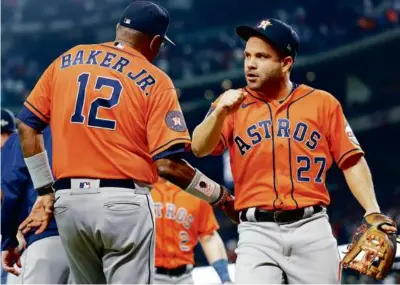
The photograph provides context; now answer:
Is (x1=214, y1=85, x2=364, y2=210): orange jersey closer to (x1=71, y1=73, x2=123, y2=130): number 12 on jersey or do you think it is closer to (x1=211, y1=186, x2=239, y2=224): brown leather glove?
(x1=211, y1=186, x2=239, y2=224): brown leather glove

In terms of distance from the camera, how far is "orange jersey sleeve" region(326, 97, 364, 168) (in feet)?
12.5

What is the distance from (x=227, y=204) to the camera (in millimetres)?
3947

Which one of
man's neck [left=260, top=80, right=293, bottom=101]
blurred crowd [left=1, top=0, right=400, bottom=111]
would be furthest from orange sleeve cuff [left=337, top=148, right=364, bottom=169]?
blurred crowd [left=1, top=0, right=400, bottom=111]

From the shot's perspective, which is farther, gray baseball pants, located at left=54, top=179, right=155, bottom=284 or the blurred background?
the blurred background

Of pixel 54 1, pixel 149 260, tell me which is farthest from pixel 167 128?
pixel 54 1

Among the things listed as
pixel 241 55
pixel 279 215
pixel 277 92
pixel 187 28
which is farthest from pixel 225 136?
pixel 187 28

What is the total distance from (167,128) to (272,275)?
0.83 m

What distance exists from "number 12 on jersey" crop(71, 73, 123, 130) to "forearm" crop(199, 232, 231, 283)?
9.80 feet

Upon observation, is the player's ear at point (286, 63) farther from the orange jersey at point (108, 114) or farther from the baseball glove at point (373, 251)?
the baseball glove at point (373, 251)

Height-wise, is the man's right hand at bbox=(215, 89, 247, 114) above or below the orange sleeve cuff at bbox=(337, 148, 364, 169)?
above

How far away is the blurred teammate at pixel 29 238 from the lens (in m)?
4.70

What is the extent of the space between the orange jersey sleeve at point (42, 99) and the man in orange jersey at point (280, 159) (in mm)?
731

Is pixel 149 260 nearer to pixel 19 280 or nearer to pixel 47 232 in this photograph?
pixel 47 232

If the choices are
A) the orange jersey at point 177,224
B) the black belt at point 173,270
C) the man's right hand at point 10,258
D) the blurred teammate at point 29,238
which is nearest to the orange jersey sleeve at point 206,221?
the orange jersey at point 177,224
